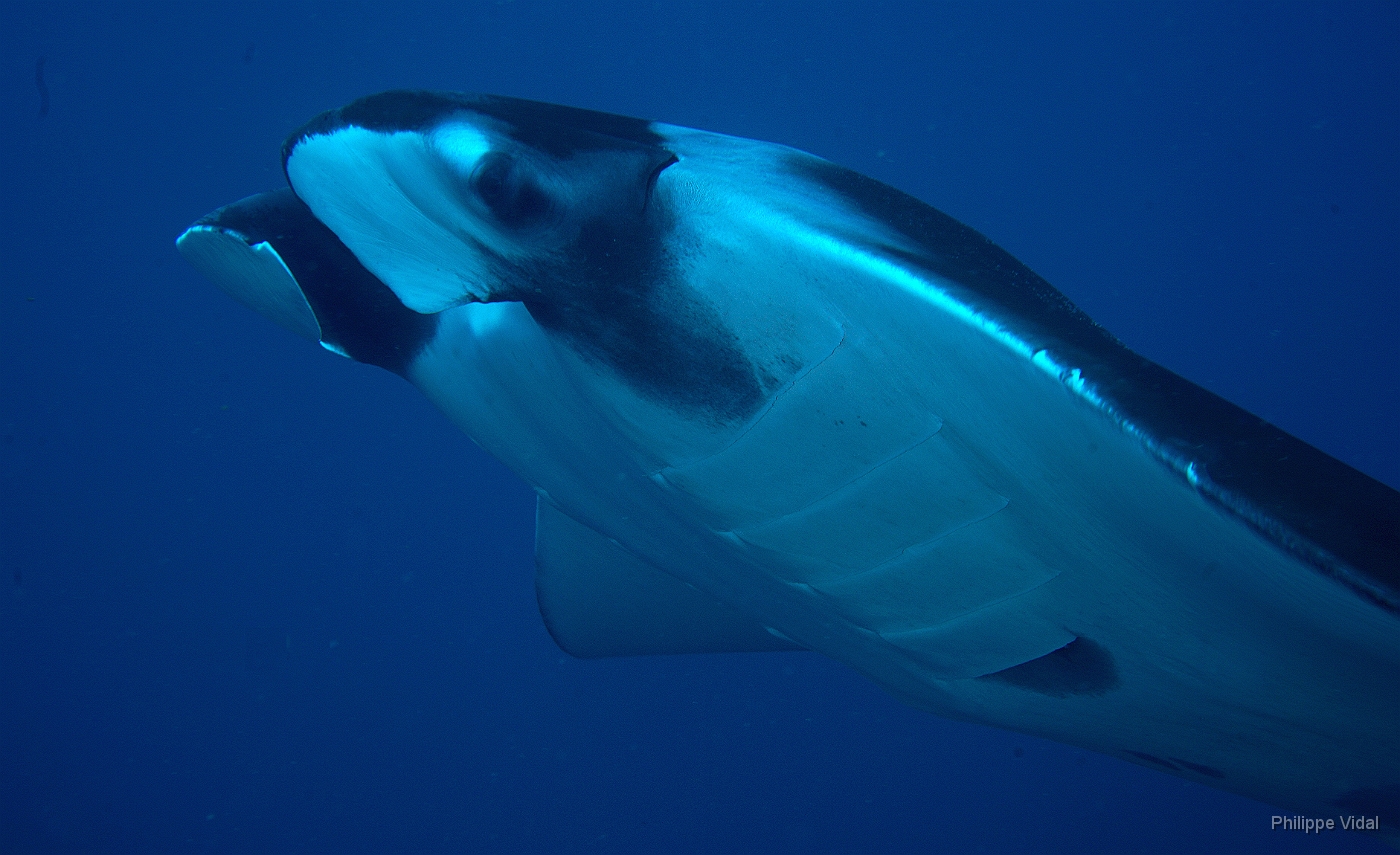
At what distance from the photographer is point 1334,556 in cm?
46

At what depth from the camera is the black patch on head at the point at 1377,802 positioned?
1.04m

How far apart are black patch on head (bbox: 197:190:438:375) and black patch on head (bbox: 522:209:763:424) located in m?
0.31

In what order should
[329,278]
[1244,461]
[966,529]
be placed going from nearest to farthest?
1. [1244,461]
2. [966,529]
3. [329,278]

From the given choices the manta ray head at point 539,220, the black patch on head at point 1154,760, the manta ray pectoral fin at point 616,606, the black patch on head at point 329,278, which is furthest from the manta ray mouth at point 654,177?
the black patch on head at point 1154,760

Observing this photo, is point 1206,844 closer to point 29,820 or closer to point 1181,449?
point 1181,449

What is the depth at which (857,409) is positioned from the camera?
2.25 ft

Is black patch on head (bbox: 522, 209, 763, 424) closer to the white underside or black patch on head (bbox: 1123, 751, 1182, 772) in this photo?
the white underside

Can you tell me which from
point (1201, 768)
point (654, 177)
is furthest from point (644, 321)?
point (1201, 768)

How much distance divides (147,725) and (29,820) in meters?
1.07

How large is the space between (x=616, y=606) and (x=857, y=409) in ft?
4.99

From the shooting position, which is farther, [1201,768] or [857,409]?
[1201,768]

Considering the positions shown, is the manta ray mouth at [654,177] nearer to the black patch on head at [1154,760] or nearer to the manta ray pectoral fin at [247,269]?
the manta ray pectoral fin at [247,269]

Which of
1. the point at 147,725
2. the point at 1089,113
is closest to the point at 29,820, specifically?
the point at 147,725

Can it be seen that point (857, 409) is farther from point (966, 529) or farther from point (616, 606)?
point (616, 606)
